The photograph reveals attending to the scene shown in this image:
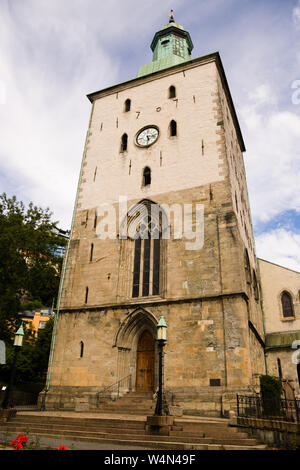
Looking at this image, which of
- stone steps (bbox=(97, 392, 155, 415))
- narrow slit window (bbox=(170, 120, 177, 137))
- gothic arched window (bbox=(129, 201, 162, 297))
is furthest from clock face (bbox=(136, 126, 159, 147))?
stone steps (bbox=(97, 392, 155, 415))

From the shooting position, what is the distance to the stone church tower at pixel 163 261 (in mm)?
14703

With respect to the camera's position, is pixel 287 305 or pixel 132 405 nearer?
pixel 132 405

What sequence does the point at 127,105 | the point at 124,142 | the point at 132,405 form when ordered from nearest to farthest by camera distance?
the point at 132,405 < the point at 124,142 < the point at 127,105

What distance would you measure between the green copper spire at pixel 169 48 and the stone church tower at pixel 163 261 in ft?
7.48

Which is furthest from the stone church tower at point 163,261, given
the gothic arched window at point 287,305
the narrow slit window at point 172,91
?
the gothic arched window at point 287,305

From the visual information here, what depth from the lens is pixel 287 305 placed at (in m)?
21.6

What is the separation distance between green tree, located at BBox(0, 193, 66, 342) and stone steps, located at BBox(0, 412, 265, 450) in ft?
29.2

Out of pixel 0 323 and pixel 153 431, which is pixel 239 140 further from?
pixel 153 431

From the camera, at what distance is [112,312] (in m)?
17.2

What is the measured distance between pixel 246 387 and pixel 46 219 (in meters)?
15.2

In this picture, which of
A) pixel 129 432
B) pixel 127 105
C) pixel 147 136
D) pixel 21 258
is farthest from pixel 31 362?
pixel 127 105

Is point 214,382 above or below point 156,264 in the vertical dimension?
below
